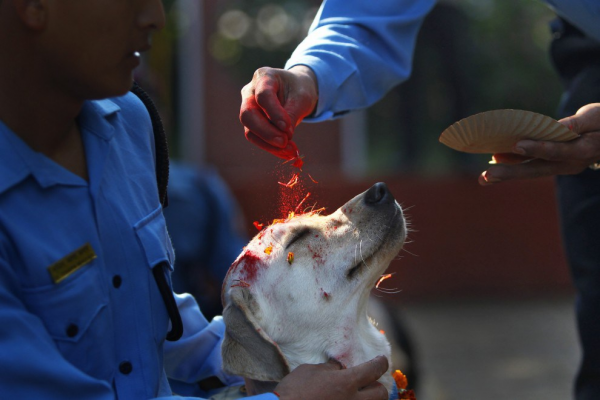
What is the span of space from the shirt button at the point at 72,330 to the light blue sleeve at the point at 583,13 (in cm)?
195

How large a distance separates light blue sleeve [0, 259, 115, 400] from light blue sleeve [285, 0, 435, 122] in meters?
1.32

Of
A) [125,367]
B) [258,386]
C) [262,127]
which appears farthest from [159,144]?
[258,386]

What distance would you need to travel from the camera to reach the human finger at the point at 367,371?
209 centimetres

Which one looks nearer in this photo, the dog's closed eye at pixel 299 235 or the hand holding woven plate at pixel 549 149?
the hand holding woven plate at pixel 549 149

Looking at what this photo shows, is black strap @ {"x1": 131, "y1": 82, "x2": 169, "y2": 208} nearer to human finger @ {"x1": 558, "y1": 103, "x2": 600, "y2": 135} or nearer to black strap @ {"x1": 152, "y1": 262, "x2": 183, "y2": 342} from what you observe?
black strap @ {"x1": 152, "y1": 262, "x2": 183, "y2": 342}

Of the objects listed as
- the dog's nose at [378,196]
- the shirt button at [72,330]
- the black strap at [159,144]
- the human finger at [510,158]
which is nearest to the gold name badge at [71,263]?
the shirt button at [72,330]

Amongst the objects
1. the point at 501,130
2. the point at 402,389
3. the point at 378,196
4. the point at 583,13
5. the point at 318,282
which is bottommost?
the point at 402,389

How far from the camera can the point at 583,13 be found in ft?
8.61

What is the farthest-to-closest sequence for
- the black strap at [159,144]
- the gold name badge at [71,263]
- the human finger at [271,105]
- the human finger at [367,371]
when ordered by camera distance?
the black strap at [159,144], the human finger at [271,105], the human finger at [367,371], the gold name badge at [71,263]

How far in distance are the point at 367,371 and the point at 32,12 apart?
1276 millimetres

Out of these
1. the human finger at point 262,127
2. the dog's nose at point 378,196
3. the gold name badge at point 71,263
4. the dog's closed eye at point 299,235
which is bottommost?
the dog's closed eye at point 299,235

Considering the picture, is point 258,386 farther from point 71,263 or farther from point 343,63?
point 343,63

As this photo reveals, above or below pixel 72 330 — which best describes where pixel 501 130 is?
above

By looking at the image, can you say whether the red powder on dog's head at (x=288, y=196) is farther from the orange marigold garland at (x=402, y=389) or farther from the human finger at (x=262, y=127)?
the orange marigold garland at (x=402, y=389)
